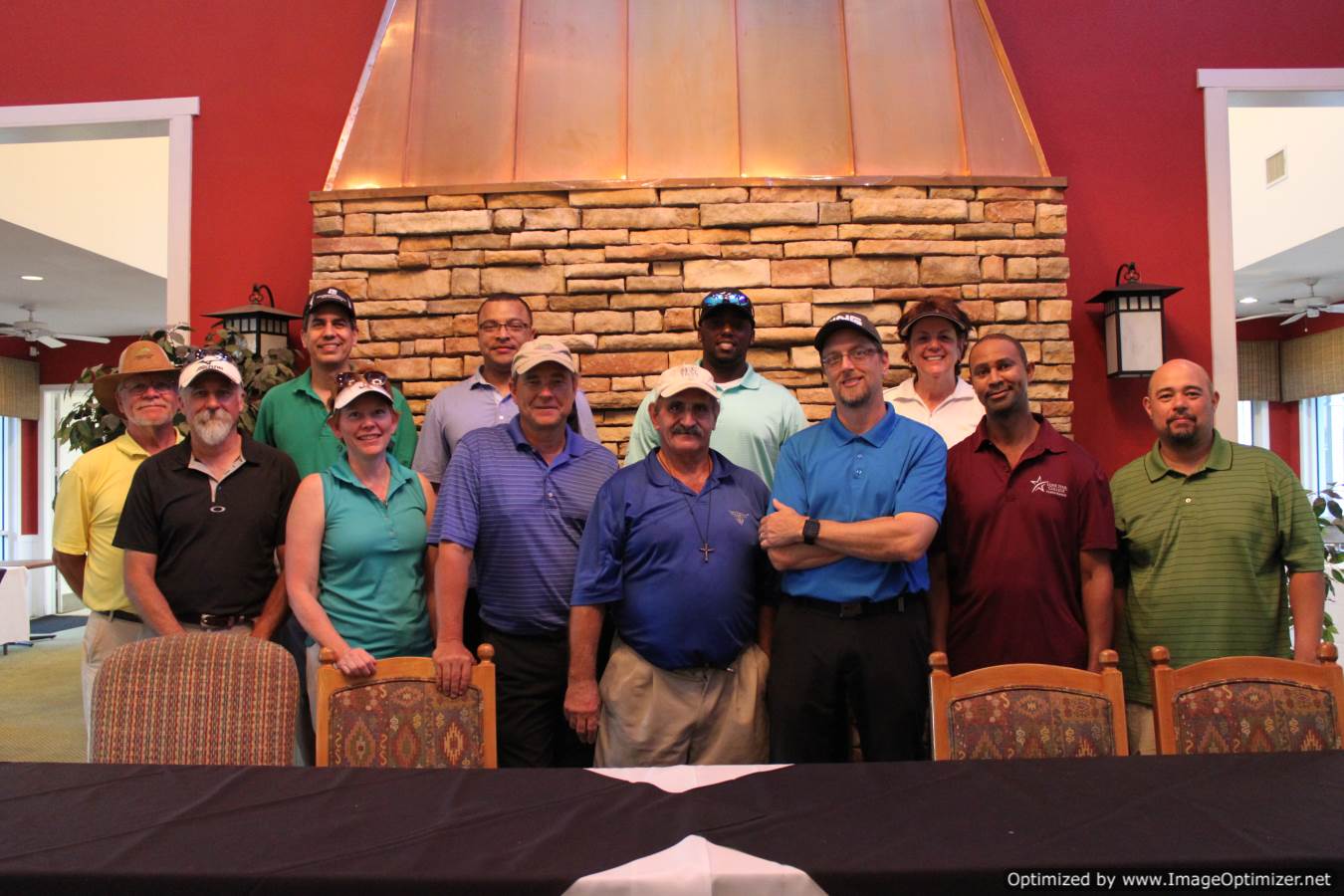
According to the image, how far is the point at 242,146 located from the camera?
13.1 ft

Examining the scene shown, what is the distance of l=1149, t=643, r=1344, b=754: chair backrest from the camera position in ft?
6.40

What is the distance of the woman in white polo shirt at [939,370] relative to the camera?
9.52ft

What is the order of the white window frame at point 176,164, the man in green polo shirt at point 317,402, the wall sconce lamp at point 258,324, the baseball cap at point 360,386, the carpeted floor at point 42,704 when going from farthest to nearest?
the carpeted floor at point 42,704, the white window frame at point 176,164, the wall sconce lamp at point 258,324, the man in green polo shirt at point 317,402, the baseball cap at point 360,386

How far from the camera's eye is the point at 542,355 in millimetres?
2447

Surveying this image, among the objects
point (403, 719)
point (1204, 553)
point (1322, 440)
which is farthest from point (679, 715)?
point (1322, 440)

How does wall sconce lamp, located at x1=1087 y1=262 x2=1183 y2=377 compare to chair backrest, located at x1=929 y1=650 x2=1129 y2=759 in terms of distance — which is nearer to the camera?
chair backrest, located at x1=929 y1=650 x2=1129 y2=759

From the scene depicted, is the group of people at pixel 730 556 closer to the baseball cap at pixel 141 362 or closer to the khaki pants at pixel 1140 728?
the khaki pants at pixel 1140 728

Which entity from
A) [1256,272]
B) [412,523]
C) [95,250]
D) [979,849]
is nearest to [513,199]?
[412,523]

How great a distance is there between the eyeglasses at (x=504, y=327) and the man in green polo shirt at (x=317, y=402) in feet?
1.23

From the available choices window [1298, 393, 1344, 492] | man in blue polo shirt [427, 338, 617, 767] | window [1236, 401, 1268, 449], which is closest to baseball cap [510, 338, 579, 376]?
man in blue polo shirt [427, 338, 617, 767]

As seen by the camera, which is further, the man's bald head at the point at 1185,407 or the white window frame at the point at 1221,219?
the white window frame at the point at 1221,219

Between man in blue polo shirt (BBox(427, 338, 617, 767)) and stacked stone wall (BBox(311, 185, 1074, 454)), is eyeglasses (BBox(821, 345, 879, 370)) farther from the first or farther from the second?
stacked stone wall (BBox(311, 185, 1074, 454))

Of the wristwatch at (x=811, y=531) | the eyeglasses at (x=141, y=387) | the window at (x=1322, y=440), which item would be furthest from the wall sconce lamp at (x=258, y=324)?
the window at (x=1322, y=440)

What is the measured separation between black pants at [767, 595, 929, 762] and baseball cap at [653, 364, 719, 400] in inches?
23.9
